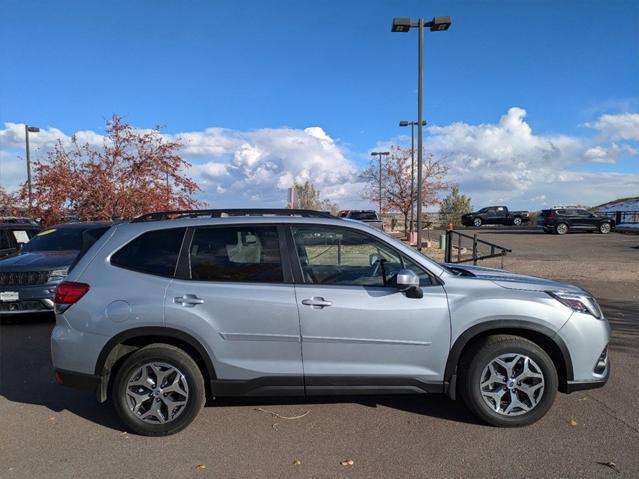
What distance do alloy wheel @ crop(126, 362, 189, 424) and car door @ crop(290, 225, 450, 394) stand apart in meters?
1.00

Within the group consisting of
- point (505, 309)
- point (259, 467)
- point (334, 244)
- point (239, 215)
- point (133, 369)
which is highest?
point (239, 215)

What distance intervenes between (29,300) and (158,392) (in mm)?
4650

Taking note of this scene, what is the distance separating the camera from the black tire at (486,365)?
3699mm

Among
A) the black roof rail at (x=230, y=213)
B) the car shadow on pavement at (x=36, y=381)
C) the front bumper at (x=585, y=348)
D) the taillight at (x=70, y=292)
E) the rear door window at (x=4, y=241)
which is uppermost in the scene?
the black roof rail at (x=230, y=213)

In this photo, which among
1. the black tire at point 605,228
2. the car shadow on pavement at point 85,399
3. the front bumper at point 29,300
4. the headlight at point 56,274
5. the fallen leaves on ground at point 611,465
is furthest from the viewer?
the black tire at point 605,228

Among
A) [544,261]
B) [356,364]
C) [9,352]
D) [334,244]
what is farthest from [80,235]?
[544,261]

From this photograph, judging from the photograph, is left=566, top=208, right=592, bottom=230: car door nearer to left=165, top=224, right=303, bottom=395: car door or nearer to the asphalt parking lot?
the asphalt parking lot

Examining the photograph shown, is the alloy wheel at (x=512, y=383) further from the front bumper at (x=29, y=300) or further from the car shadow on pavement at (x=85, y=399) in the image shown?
the front bumper at (x=29, y=300)

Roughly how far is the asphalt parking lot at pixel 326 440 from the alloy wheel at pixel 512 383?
19 cm

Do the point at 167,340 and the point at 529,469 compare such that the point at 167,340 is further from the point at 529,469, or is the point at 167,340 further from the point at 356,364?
the point at 529,469

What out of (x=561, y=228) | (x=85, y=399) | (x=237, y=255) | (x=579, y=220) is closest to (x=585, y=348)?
(x=237, y=255)

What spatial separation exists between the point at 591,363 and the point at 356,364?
1.85 metres

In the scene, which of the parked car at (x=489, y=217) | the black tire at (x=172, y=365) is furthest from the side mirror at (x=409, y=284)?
the parked car at (x=489, y=217)

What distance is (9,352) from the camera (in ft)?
19.9
